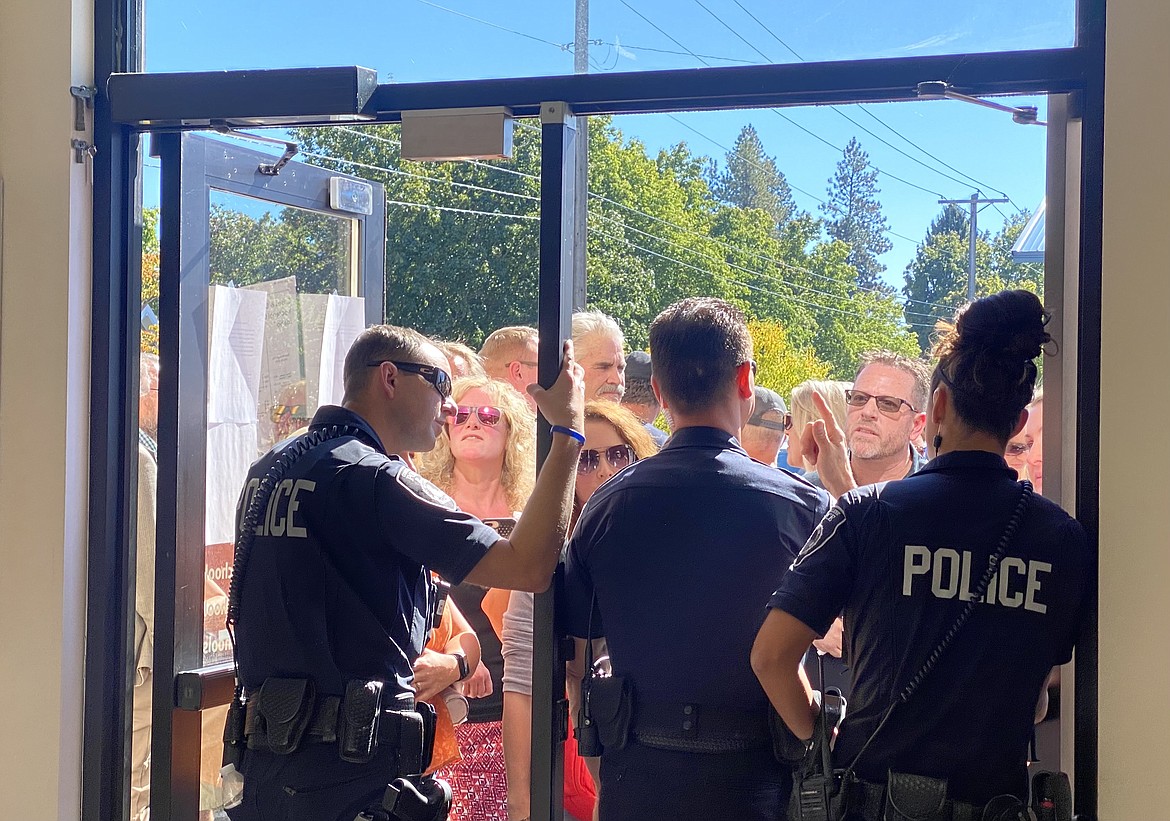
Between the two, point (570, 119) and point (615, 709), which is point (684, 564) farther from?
point (570, 119)

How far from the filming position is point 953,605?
1862 millimetres

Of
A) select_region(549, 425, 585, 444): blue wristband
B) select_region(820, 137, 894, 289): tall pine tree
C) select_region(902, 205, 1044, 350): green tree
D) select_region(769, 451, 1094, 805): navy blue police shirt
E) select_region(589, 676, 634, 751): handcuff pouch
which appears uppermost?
select_region(820, 137, 894, 289): tall pine tree

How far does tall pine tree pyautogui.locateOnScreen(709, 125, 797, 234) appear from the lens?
2.36m

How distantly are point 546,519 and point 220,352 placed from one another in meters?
1.11

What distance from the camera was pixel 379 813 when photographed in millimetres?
2205

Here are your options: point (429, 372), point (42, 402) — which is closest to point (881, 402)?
point (429, 372)

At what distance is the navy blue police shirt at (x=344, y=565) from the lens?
220cm

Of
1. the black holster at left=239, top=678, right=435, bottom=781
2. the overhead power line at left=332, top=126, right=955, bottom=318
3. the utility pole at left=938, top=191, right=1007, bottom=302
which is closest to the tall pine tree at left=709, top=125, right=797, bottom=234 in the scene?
the overhead power line at left=332, top=126, right=955, bottom=318

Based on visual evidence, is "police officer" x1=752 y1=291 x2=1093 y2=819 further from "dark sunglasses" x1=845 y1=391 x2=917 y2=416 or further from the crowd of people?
"dark sunglasses" x1=845 y1=391 x2=917 y2=416

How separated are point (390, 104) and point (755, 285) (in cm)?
88

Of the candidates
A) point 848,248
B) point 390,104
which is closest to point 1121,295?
point 848,248

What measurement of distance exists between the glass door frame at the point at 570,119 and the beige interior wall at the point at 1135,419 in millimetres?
34

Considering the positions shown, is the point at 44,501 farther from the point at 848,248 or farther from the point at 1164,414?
the point at 1164,414

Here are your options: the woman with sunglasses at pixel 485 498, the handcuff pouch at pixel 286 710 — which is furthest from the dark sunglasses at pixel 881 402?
the handcuff pouch at pixel 286 710
